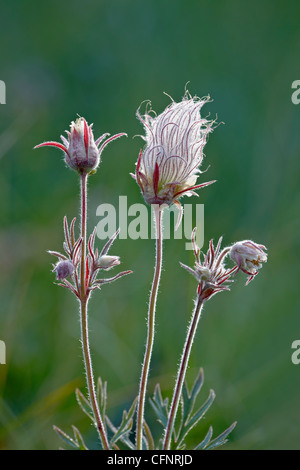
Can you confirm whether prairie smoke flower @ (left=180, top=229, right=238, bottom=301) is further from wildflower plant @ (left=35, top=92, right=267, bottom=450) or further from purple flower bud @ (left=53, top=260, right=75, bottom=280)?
purple flower bud @ (left=53, top=260, right=75, bottom=280)

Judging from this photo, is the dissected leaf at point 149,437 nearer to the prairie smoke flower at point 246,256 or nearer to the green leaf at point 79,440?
the green leaf at point 79,440

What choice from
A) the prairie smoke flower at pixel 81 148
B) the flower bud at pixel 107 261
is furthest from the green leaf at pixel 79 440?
the prairie smoke flower at pixel 81 148

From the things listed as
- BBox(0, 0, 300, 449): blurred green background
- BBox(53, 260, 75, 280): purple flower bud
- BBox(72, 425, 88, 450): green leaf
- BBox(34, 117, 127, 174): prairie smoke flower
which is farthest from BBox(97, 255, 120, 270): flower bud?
BBox(0, 0, 300, 449): blurred green background

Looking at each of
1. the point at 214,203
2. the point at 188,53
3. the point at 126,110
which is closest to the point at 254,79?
the point at 188,53

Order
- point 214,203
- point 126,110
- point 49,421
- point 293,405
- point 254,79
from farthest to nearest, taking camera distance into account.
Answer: point 254,79 < point 126,110 < point 214,203 < point 293,405 < point 49,421

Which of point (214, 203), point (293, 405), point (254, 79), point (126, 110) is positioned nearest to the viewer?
point (293, 405)

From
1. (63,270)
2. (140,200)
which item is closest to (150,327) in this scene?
(63,270)

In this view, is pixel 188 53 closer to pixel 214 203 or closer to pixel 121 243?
pixel 214 203
